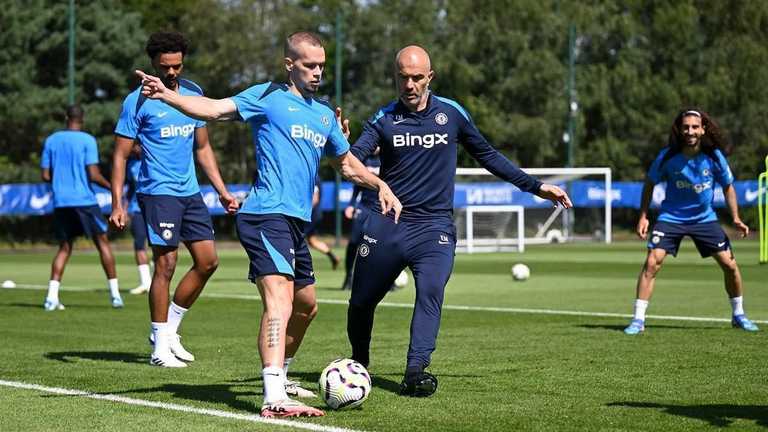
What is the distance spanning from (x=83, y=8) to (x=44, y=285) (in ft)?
103

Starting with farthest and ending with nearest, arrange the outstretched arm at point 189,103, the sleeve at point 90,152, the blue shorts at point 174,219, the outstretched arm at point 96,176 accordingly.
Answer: the sleeve at point 90,152 → the outstretched arm at point 96,176 → the blue shorts at point 174,219 → the outstretched arm at point 189,103

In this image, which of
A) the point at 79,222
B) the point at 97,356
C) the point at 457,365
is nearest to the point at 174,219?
the point at 97,356

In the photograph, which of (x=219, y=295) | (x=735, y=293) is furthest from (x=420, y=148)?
(x=219, y=295)

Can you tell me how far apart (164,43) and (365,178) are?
8.03 ft

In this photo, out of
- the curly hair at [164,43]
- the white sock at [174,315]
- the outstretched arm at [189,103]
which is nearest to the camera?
the outstretched arm at [189,103]

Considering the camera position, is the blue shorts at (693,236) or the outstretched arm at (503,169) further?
the blue shorts at (693,236)

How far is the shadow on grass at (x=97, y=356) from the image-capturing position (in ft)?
32.9

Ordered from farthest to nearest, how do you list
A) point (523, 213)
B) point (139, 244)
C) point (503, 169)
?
point (523, 213)
point (139, 244)
point (503, 169)

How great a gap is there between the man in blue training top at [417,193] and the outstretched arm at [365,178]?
35 centimetres

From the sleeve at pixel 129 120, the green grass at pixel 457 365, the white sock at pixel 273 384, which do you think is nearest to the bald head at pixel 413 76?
the green grass at pixel 457 365

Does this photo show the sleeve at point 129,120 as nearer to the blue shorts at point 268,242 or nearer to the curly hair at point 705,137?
the blue shorts at point 268,242

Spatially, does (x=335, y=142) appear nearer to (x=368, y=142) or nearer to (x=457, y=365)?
(x=368, y=142)

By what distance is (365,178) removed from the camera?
7.72 meters

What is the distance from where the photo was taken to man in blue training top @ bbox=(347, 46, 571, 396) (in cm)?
823
